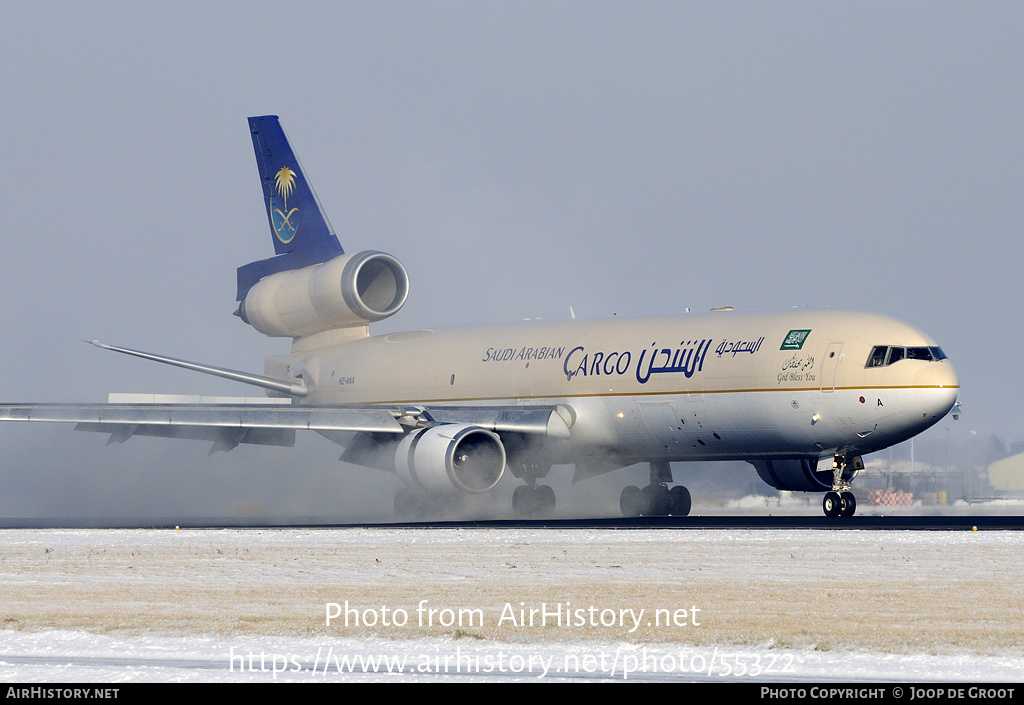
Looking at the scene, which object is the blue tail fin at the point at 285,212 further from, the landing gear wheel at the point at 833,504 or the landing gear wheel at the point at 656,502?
the landing gear wheel at the point at 833,504

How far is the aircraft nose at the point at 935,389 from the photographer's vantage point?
87.8 feet

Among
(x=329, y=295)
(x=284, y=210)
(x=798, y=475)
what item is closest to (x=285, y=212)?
(x=284, y=210)

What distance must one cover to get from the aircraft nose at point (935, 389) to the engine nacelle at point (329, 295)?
1446 cm

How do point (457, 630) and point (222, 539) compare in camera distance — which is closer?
point (457, 630)

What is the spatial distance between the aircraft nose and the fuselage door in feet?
4.84

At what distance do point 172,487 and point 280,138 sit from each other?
10080mm

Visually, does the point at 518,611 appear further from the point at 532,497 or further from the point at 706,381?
the point at 532,497

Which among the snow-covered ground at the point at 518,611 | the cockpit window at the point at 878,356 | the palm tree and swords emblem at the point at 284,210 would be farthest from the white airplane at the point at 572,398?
the snow-covered ground at the point at 518,611

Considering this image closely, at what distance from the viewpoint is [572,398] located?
1239 inches

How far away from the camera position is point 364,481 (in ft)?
121

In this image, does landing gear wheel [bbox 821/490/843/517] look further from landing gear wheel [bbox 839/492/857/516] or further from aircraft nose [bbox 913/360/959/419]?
aircraft nose [bbox 913/360/959/419]

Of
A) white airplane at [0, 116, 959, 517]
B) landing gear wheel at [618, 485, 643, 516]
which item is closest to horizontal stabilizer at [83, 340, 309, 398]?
white airplane at [0, 116, 959, 517]
